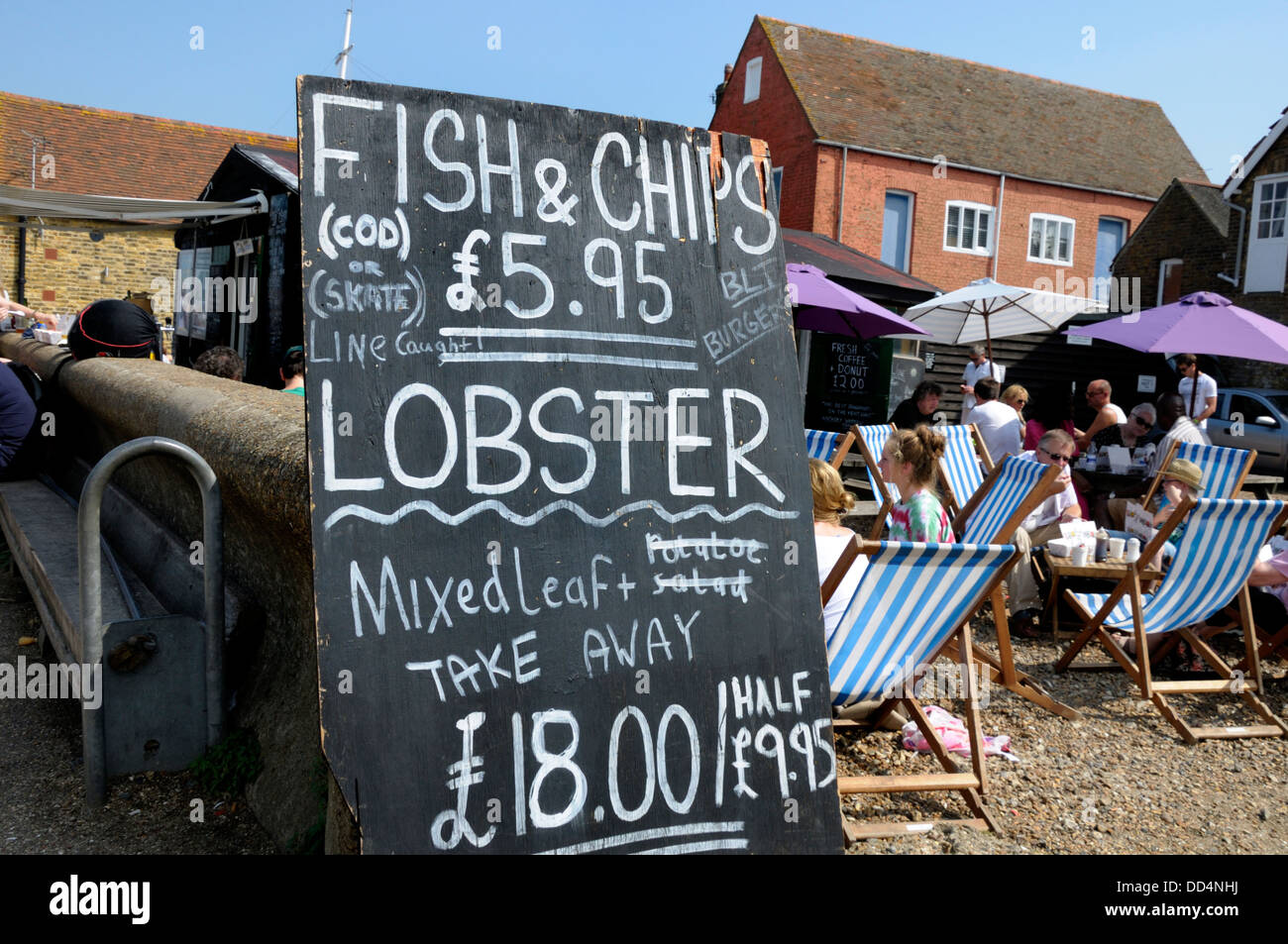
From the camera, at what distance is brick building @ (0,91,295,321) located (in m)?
25.1

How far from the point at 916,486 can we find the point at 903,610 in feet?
4.63

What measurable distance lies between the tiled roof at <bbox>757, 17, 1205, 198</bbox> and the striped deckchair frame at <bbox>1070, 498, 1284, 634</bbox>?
2114cm

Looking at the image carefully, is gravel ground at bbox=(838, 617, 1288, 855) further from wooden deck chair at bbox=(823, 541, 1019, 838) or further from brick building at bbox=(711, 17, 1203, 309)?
brick building at bbox=(711, 17, 1203, 309)

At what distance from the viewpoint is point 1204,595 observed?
4.84m

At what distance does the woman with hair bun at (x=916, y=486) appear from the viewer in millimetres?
4371

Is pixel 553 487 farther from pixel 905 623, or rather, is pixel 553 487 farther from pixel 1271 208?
pixel 1271 208

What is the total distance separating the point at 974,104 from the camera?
2797cm

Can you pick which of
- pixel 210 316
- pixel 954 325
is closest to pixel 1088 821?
pixel 954 325

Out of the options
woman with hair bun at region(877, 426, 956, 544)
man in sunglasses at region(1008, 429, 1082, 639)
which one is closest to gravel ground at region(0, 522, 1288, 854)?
Result: woman with hair bun at region(877, 426, 956, 544)

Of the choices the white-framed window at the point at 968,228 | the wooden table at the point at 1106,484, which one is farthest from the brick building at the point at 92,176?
the wooden table at the point at 1106,484

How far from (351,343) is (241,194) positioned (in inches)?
464

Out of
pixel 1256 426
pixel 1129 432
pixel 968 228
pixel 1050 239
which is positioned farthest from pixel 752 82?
pixel 1129 432

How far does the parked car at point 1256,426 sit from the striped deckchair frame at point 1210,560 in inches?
530

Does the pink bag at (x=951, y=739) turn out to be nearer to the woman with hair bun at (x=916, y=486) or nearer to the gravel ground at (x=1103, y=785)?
the gravel ground at (x=1103, y=785)
